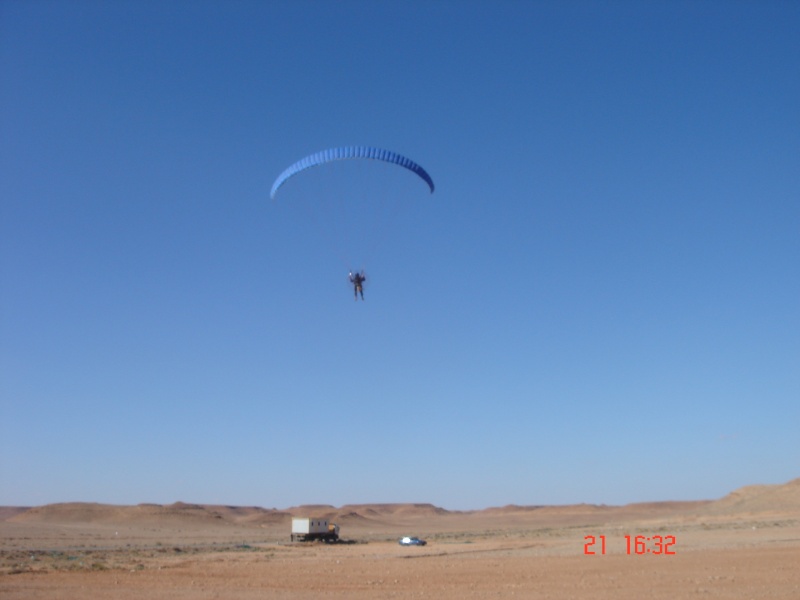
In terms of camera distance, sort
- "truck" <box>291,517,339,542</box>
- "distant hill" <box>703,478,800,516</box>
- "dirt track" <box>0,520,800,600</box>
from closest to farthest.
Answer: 1. "dirt track" <box>0,520,800,600</box>
2. "truck" <box>291,517,339,542</box>
3. "distant hill" <box>703,478,800,516</box>

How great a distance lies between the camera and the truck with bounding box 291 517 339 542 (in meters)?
52.1

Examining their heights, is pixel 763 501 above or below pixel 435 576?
below

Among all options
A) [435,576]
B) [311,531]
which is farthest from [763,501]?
[435,576]

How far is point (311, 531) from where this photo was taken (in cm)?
5206

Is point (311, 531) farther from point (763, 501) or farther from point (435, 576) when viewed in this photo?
point (763, 501)

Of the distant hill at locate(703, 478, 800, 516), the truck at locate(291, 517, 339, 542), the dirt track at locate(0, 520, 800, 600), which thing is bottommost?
the distant hill at locate(703, 478, 800, 516)

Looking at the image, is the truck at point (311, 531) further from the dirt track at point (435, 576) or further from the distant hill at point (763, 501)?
the distant hill at point (763, 501)

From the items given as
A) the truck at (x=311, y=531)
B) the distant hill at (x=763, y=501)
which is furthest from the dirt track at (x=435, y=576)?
the distant hill at (x=763, y=501)

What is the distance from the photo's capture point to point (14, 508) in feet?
558

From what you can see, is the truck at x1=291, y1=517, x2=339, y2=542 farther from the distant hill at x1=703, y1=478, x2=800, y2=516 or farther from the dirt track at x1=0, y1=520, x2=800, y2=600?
the distant hill at x1=703, y1=478, x2=800, y2=516

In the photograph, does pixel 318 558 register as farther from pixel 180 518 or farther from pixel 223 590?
pixel 180 518

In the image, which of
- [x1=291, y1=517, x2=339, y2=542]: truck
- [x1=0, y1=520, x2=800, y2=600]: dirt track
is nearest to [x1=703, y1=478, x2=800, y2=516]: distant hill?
[x1=291, y1=517, x2=339, y2=542]: truck

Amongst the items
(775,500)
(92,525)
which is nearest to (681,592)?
(775,500)

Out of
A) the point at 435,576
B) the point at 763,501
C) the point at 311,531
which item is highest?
the point at 435,576
